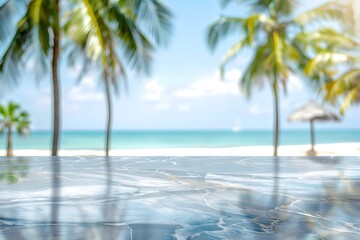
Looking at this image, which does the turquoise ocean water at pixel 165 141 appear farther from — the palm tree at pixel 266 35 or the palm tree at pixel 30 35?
the palm tree at pixel 30 35

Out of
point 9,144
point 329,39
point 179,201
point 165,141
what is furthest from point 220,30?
point 165,141

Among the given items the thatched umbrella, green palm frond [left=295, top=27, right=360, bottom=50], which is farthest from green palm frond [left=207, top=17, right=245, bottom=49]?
the thatched umbrella

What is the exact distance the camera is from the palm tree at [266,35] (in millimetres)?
8906

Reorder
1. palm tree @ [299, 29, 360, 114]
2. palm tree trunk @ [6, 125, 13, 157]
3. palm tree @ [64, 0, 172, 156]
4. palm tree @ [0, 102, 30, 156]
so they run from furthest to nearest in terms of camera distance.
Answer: palm tree @ [0, 102, 30, 156]
palm tree trunk @ [6, 125, 13, 157]
palm tree @ [299, 29, 360, 114]
palm tree @ [64, 0, 172, 156]

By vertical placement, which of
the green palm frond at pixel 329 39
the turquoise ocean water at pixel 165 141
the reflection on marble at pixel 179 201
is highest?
the green palm frond at pixel 329 39

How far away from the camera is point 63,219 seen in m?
1.35

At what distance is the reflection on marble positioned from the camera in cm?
121

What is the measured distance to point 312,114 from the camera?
14.7m

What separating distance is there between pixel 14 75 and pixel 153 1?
2499 mm

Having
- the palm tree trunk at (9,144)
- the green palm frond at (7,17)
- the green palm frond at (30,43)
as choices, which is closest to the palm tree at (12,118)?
the palm tree trunk at (9,144)

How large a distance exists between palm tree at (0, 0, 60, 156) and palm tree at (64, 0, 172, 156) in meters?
0.35

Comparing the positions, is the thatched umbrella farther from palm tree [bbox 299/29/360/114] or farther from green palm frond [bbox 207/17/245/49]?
green palm frond [bbox 207/17/245/49]

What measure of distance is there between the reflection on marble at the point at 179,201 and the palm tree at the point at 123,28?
12.0 ft

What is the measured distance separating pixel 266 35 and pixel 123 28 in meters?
3.84
